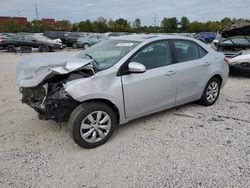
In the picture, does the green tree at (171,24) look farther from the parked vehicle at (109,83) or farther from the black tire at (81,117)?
the black tire at (81,117)

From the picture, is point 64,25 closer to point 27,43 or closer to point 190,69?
point 27,43

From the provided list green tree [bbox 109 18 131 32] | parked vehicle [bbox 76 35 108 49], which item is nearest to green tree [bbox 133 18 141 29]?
green tree [bbox 109 18 131 32]

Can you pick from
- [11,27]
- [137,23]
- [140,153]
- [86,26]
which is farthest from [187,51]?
[137,23]

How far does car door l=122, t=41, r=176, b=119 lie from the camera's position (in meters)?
3.55

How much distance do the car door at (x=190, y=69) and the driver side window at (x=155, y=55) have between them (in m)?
0.20

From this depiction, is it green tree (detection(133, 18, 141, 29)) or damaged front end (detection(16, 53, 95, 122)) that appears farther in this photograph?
green tree (detection(133, 18, 141, 29))

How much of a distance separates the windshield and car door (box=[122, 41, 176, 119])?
23cm

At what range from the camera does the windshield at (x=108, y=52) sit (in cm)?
357

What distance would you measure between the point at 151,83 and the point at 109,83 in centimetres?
74

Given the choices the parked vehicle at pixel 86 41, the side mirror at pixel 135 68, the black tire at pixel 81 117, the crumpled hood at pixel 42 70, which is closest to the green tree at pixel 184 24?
the parked vehicle at pixel 86 41

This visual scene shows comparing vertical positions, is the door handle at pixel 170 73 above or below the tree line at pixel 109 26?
below

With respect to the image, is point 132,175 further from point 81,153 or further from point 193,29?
point 193,29

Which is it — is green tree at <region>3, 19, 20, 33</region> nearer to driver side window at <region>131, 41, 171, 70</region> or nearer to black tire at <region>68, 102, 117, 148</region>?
driver side window at <region>131, 41, 171, 70</region>

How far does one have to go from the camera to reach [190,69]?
14.1 feet
